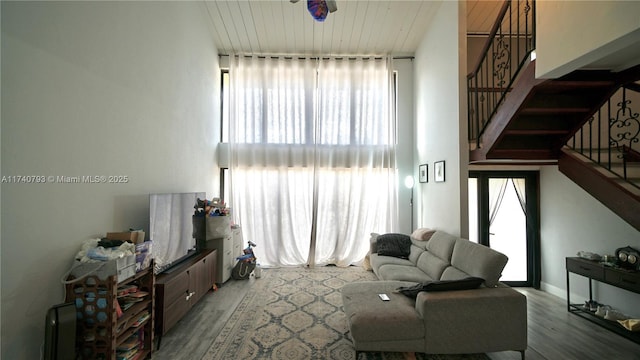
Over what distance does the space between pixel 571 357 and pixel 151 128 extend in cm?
462

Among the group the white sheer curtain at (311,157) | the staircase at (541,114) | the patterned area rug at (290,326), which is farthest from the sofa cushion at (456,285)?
the white sheer curtain at (311,157)

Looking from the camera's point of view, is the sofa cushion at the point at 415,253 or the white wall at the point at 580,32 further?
the sofa cushion at the point at 415,253

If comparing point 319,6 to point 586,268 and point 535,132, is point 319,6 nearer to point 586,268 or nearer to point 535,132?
point 535,132

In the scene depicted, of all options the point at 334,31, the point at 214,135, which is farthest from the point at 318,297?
the point at 334,31

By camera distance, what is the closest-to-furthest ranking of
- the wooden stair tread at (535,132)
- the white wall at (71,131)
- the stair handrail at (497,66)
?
the white wall at (71,131) < the stair handrail at (497,66) < the wooden stair tread at (535,132)

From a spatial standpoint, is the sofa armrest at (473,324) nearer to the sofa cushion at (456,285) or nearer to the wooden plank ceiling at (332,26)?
the sofa cushion at (456,285)

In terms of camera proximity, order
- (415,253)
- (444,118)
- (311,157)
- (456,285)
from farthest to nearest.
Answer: (311,157) → (415,253) → (444,118) → (456,285)

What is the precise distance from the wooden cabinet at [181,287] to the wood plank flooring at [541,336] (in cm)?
17

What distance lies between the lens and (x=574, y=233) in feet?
11.6

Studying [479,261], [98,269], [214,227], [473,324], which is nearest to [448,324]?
[473,324]

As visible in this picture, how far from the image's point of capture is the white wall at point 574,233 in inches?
117

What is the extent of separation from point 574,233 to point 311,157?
410 centimetres

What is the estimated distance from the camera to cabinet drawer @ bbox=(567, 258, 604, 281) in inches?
111

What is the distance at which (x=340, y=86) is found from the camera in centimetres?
521
